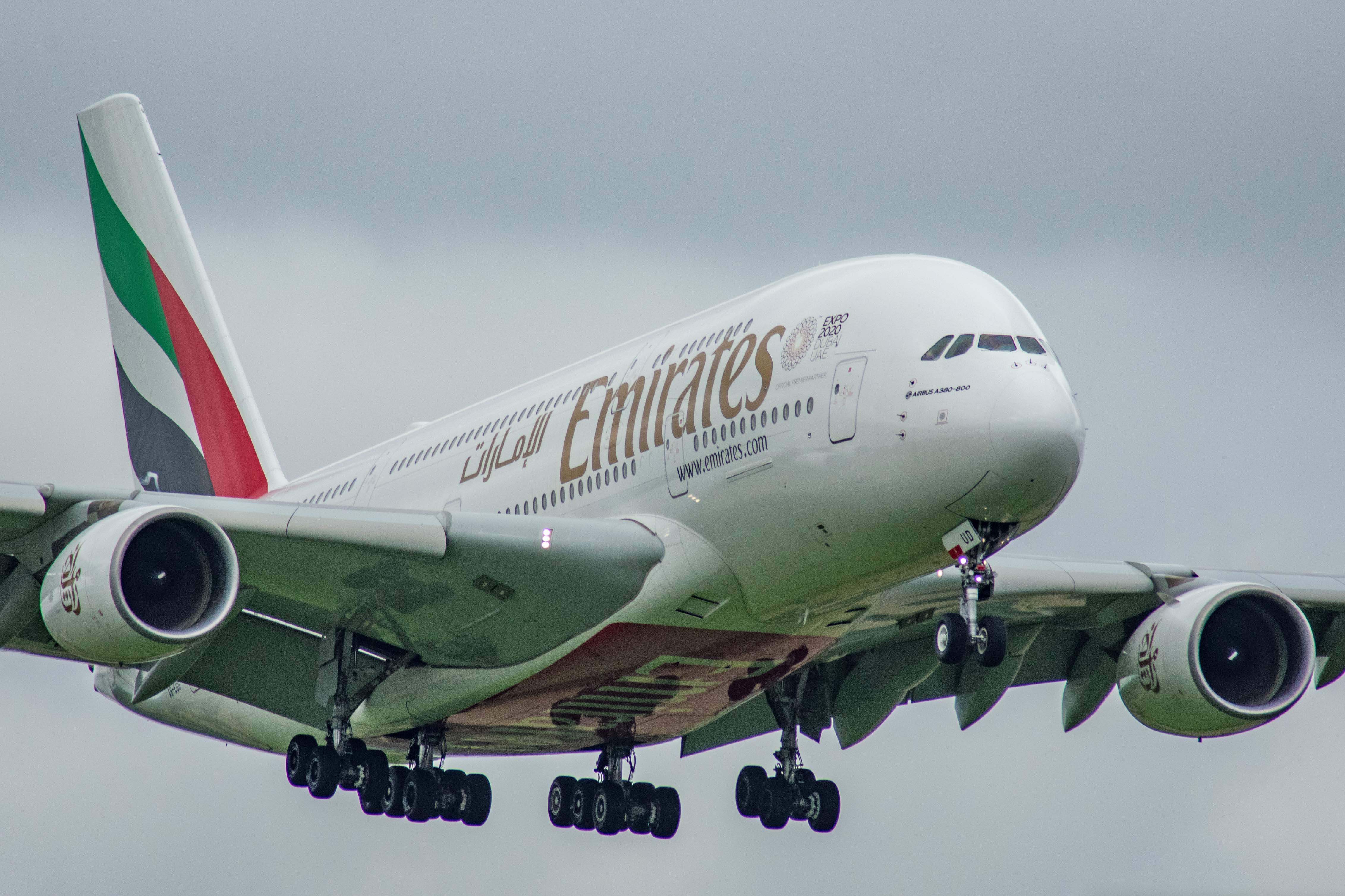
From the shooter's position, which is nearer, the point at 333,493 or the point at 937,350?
the point at 937,350

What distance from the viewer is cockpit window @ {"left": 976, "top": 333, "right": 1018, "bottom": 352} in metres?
18.5

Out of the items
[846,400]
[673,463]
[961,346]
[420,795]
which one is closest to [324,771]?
[420,795]

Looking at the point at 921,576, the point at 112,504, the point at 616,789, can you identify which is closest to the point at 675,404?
the point at 921,576

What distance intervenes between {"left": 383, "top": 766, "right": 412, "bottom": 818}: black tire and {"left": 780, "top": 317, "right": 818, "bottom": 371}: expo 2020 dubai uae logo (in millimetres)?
9030

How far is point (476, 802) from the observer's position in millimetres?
26391

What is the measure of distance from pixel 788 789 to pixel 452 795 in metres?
4.83

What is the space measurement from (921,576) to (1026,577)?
10.6ft

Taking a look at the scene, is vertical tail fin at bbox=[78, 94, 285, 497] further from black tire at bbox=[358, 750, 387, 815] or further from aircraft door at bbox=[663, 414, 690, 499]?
aircraft door at bbox=[663, 414, 690, 499]

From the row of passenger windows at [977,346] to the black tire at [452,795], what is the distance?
432 inches

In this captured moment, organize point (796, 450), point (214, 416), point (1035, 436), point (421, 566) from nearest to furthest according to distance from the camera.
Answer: point (1035, 436) → point (796, 450) → point (421, 566) → point (214, 416)

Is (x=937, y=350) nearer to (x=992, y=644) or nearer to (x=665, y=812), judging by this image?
(x=992, y=644)

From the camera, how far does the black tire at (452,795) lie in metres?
26.1

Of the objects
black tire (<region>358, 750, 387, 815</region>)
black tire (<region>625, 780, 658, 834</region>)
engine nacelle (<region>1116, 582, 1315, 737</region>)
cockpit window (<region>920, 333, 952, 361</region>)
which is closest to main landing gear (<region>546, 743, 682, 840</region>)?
black tire (<region>625, 780, 658, 834</region>)

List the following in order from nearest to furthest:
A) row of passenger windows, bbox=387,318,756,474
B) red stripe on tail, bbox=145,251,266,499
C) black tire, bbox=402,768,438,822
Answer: row of passenger windows, bbox=387,318,756,474 → black tire, bbox=402,768,438,822 → red stripe on tail, bbox=145,251,266,499
